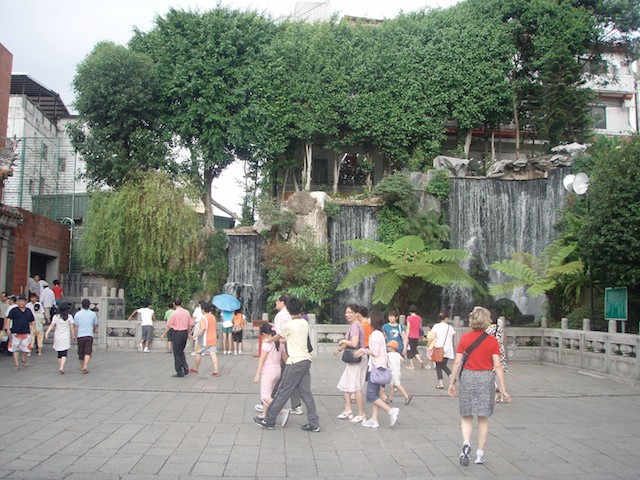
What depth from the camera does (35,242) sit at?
2394 centimetres

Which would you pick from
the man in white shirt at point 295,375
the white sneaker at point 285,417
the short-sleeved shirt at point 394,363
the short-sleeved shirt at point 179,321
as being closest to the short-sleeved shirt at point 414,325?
the short-sleeved shirt at point 394,363

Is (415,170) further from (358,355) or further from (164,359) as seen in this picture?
(358,355)

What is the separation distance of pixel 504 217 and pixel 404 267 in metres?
8.45

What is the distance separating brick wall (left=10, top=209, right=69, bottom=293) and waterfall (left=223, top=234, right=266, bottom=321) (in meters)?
7.35

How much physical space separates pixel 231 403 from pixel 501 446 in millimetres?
4581

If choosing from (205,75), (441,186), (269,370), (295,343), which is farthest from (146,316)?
(441,186)

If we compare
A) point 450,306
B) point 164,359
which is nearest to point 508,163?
point 450,306

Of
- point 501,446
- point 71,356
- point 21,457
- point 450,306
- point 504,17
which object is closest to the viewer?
point 21,457

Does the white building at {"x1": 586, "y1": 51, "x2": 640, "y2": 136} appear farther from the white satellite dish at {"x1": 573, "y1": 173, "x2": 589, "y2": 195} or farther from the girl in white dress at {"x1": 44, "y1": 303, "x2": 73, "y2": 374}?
the girl in white dress at {"x1": 44, "y1": 303, "x2": 73, "y2": 374}

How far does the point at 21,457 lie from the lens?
651cm

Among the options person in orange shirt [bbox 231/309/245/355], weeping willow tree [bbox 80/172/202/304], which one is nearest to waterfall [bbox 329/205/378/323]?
weeping willow tree [bbox 80/172/202/304]

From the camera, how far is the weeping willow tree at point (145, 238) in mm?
25344

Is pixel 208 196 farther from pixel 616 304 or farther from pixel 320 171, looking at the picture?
pixel 616 304

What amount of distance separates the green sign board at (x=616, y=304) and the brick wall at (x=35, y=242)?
18780 mm
